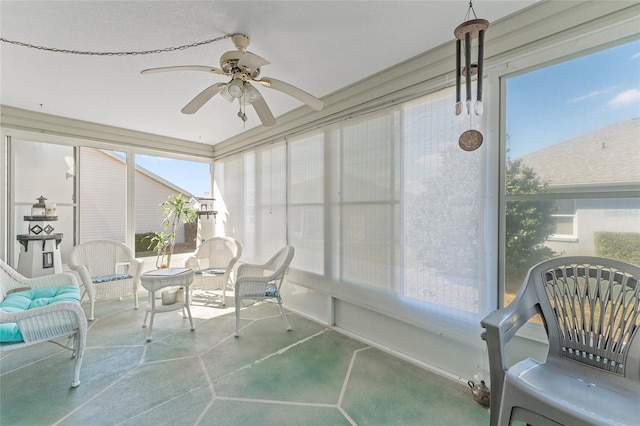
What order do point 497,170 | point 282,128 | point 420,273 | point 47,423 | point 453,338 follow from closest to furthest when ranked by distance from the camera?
point 47,423 → point 497,170 → point 453,338 → point 420,273 → point 282,128

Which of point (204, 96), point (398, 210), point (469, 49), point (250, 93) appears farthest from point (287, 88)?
point (398, 210)

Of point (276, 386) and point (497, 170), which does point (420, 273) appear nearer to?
point (497, 170)

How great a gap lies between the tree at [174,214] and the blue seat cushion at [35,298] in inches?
69.8

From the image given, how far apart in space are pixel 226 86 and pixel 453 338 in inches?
104

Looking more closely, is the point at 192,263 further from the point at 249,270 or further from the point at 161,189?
the point at 161,189

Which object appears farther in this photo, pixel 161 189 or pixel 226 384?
pixel 161 189

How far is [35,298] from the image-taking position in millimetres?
2668

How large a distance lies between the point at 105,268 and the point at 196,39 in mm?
3690

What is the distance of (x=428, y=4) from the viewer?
1810 millimetres

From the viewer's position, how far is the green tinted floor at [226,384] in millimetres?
1814

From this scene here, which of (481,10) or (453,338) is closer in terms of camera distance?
(481,10)

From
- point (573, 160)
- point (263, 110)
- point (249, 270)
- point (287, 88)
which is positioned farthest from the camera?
point (249, 270)

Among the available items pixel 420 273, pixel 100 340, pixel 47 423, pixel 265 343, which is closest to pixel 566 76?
pixel 420 273

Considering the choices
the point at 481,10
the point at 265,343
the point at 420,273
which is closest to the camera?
the point at 481,10
